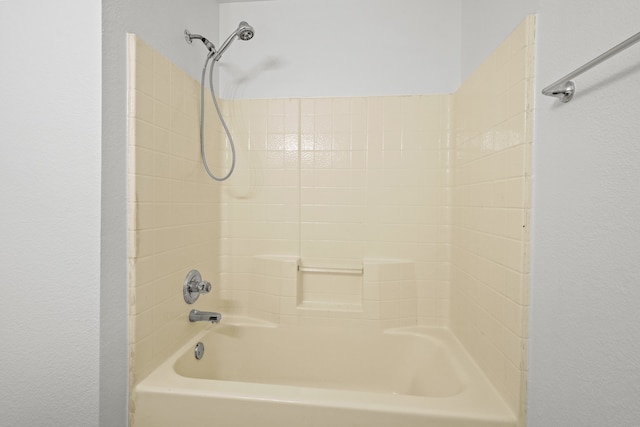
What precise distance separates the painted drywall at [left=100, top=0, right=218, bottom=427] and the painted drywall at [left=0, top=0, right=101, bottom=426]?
2cm

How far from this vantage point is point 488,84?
116 cm

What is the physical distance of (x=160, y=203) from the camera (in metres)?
1.19

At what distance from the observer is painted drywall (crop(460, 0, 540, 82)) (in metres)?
0.99

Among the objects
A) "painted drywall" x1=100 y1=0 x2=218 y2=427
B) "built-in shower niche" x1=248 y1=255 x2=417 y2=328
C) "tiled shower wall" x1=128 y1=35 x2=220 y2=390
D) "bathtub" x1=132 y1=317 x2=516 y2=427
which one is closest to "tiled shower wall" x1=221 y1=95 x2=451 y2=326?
"built-in shower niche" x1=248 y1=255 x2=417 y2=328

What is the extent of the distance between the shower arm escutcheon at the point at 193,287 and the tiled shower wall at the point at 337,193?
0.34 meters

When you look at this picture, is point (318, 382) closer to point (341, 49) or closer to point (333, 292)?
point (333, 292)

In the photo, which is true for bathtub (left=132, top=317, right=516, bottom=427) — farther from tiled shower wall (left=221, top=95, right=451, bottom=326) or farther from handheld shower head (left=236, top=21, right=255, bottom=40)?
handheld shower head (left=236, top=21, right=255, bottom=40)

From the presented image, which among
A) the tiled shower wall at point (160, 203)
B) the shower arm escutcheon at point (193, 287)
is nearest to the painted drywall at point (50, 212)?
the tiled shower wall at point (160, 203)

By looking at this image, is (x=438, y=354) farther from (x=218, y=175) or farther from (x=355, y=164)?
(x=218, y=175)

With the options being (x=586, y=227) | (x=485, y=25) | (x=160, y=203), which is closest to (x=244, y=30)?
(x=160, y=203)

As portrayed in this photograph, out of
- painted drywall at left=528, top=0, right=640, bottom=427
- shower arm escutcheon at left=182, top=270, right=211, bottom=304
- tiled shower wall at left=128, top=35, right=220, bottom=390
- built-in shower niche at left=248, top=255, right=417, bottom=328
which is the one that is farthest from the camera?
built-in shower niche at left=248, top=255, right=417, bottom=328

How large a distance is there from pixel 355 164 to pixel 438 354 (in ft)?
3.44

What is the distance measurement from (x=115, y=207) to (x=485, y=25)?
1.62 metres

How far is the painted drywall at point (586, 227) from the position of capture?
58cm
